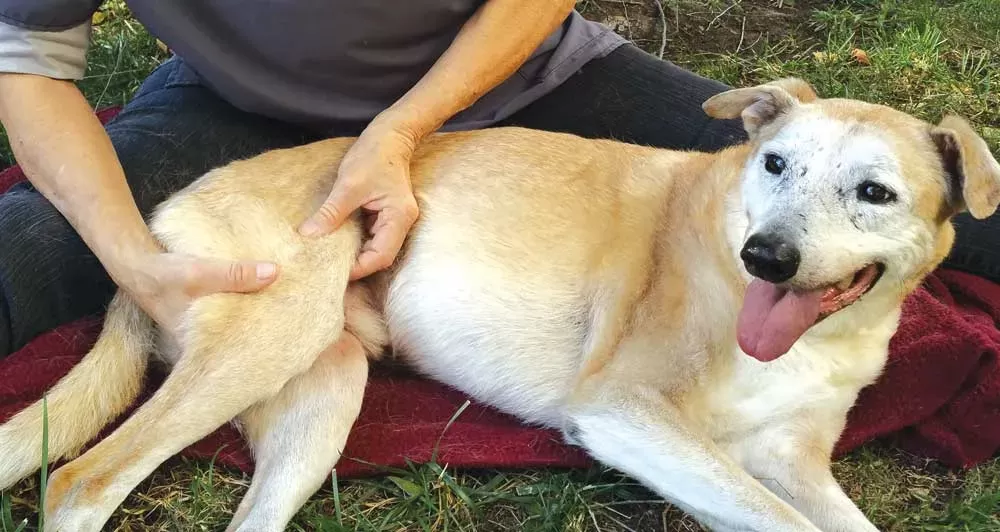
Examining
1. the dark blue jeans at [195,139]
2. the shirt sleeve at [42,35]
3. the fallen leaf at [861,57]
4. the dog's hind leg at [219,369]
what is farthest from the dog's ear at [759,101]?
the fallen leaf at [861,57]

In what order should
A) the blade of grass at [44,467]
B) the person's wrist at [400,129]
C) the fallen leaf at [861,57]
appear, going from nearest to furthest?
the blade of grass at [44,467], the person's wrist at [400,129], the fallen leaf at [861,57]

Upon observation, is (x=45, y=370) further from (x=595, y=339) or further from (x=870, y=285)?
(x=870, y=285)

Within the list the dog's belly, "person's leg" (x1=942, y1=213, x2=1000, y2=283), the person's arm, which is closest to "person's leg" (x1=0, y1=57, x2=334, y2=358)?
the person's arm

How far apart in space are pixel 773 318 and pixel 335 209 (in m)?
1.26

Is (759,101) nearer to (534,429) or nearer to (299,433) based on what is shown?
(534,429)

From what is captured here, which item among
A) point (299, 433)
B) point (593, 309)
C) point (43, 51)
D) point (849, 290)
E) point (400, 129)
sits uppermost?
point (43, 51)

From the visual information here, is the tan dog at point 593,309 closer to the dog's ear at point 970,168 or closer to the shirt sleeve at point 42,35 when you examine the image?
the dog's ear at point 970,168

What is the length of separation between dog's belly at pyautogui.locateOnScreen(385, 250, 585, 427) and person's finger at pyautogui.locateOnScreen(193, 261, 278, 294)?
1.57 feet

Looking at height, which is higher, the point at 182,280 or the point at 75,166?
the point at 75,166

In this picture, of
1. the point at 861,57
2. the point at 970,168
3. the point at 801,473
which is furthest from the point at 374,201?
the point at 861,57

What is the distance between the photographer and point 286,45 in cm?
286

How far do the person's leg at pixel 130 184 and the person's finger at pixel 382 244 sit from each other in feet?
2.48

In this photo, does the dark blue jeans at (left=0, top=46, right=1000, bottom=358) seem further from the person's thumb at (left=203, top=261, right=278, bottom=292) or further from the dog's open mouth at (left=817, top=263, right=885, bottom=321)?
the dog's open mouth at (left=817, top=263, right=885, bottom=321)

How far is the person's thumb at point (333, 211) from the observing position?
256 cm
